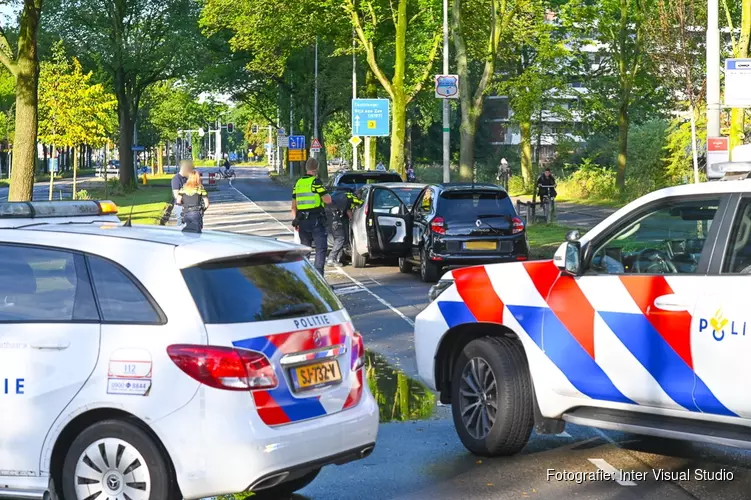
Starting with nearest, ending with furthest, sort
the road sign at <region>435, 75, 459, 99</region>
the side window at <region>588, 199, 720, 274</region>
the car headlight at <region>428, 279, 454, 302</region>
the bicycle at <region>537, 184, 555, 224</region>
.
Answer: the side window at <region>588, 199, 720, 274</region> → the car headlight at <region>428, 279, 454, 302</region> → the road sign at <region>435, 75, 459, 99</region> → the bicycle at <region>537, 184, 555, 224</region>

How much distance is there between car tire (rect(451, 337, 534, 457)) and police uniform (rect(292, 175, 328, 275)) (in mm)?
9399

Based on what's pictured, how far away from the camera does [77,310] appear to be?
586 centimetres

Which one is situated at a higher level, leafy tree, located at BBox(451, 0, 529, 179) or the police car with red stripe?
leafy tree, located at BBox(451, 0, 529, 179)

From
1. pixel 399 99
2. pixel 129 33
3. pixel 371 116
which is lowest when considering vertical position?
pixel 371 116

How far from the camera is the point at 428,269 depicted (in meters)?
19.3

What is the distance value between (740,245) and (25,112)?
18.5 metres

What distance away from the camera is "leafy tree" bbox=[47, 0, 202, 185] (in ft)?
189

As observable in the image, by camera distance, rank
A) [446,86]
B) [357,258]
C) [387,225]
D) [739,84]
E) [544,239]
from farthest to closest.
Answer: [446,86], [544,239], [357,258], [387,225], [739,84]

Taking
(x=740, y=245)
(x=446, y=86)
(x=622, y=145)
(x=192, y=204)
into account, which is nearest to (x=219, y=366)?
(x=740, y=245)

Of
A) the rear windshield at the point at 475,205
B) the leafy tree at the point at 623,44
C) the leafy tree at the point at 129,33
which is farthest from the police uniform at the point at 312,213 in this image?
the leafy tree at the point at 129,33

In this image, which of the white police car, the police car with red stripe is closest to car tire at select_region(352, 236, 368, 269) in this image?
the police car with red stripe

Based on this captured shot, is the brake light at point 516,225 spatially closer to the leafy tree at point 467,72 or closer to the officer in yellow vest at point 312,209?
the officer in yellow vest at point 312,209

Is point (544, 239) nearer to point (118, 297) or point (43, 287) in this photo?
point (43, 287)

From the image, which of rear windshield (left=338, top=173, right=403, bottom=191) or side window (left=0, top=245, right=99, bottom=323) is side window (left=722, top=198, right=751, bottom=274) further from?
rear windshield (left=338, top=173, right=403, bottom=191)
